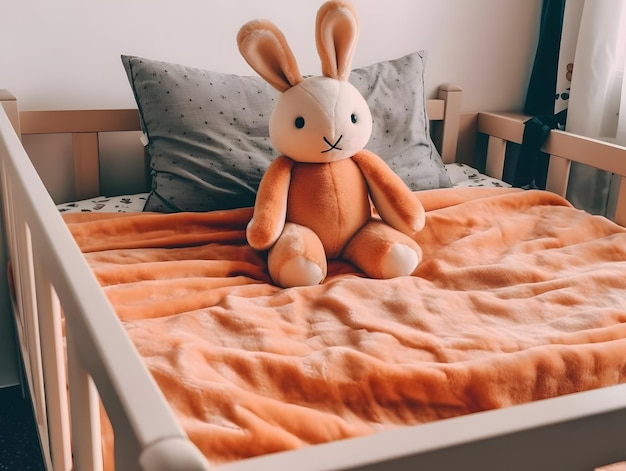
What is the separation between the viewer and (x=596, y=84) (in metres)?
1.73

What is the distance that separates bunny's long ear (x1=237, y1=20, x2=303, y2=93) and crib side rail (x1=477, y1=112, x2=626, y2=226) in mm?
735

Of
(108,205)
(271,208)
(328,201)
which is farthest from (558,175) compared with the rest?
(108,205)

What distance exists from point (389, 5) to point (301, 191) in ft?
2.60

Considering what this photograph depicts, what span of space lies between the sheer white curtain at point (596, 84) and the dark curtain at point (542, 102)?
85mm

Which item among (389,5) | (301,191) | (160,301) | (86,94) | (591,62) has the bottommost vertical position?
(160,301)

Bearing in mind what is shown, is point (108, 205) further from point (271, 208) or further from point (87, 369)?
point (87, 369)

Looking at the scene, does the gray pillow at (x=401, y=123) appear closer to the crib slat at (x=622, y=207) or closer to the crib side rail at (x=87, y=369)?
the crib slat at (x=622, y=207)

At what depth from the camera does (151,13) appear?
5.29 feet

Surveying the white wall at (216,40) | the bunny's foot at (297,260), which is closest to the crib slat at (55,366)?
the bunny's foot at (297,260)

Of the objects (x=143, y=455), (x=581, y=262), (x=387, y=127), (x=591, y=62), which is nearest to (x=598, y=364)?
(x=581, y=262)

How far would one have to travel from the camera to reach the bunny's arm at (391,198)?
128 centimetres

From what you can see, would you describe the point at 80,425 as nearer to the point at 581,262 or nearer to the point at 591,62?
the point at 581,262

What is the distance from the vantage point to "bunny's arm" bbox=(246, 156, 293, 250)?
1216 mm

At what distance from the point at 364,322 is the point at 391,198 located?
351mm
